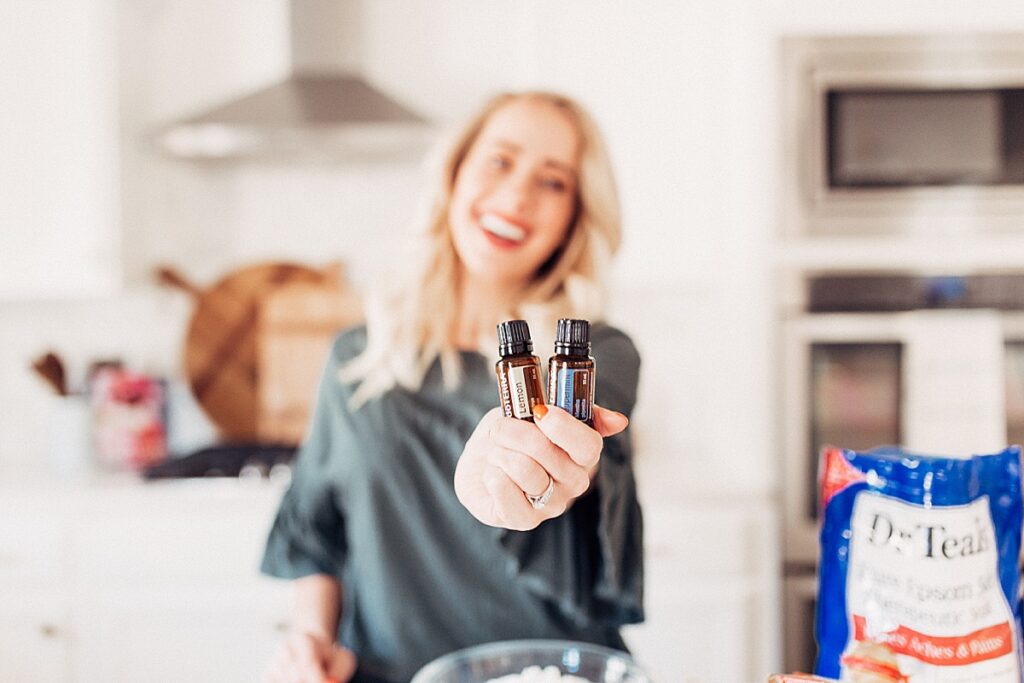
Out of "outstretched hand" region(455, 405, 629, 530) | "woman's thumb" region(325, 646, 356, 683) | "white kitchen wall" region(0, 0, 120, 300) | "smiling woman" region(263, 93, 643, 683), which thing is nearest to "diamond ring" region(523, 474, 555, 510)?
"outstretched hand" region(455, 405, 629, 530)

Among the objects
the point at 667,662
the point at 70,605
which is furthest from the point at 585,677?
the point at 70,605

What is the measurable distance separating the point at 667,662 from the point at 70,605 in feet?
4.26

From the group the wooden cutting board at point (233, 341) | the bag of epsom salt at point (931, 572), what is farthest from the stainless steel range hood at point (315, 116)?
the bag of epsom salt at point (931, 572)

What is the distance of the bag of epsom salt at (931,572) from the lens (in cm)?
59

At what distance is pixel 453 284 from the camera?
95 centimetres

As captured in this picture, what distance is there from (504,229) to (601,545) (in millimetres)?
343

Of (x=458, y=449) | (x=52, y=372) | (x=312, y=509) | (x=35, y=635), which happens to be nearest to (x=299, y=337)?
(x=52, y=372)

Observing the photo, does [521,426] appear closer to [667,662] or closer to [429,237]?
[429,237]

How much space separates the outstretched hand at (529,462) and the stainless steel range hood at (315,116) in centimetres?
150

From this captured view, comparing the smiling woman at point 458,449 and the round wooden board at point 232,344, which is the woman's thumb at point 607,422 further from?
the round wooden board at point 232,344

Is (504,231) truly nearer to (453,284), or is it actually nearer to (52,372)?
(453,284)

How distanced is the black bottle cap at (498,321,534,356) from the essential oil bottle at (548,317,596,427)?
0.05 feet

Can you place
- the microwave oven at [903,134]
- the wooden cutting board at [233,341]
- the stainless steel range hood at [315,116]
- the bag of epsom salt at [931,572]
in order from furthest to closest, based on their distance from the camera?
the wooden cutting board at [233,341]
the stainless steel range hood at [315,116]
the microwave oven at [903,134]
the bag of epsom salt at [931,572]

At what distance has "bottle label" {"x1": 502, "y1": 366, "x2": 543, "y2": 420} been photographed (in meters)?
0.43
